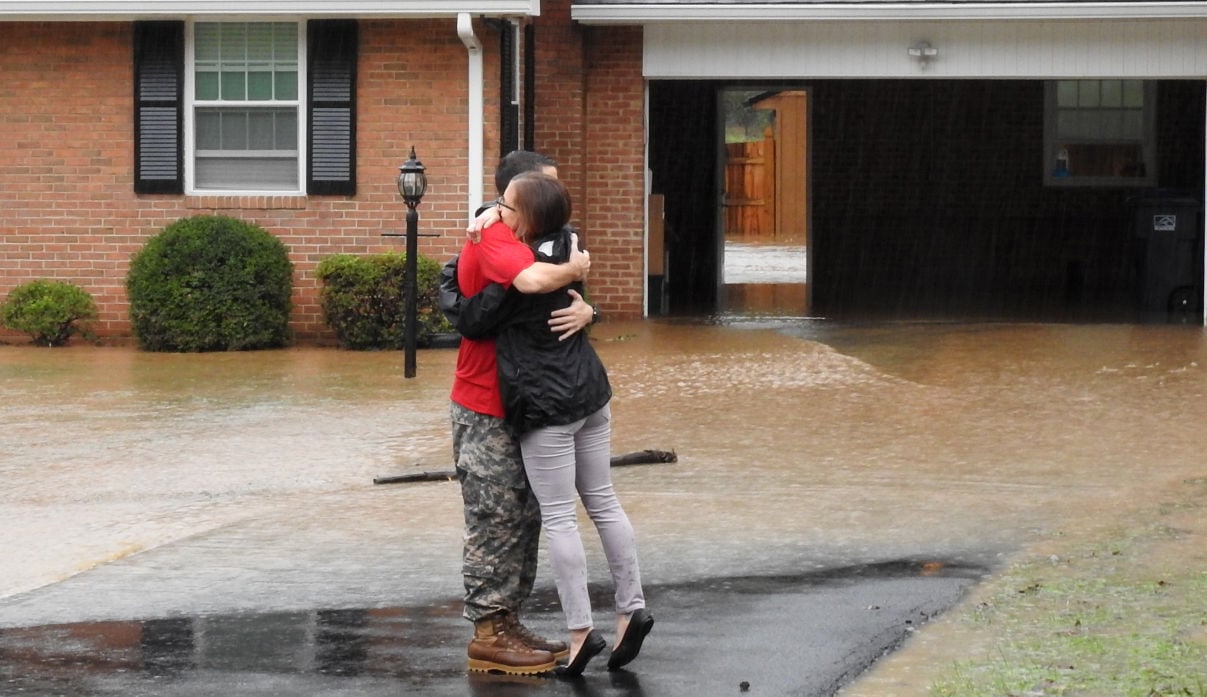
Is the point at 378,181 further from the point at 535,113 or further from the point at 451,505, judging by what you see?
the point at 451,505

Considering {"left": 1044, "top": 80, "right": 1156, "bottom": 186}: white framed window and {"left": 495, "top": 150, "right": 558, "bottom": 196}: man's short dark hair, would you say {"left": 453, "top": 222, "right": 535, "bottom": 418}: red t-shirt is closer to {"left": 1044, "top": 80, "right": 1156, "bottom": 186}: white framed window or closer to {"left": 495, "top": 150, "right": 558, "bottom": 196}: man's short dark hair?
{"left": 495, "top": 150, "right": 558, "bottom": 196}: man's short dark hair

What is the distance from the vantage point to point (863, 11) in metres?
16.8

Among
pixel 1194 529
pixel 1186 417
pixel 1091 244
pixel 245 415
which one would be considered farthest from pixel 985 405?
pixel 1091 244

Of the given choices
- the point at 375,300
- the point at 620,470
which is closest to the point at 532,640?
the point at 620,470

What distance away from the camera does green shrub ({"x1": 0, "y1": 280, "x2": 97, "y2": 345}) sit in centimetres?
1564

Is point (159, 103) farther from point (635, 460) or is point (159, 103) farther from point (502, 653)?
point (502, 653)

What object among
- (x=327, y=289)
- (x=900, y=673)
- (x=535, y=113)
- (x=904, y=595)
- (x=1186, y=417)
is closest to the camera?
(x=900, y=673)

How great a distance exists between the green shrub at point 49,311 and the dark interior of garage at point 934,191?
29.6 ft

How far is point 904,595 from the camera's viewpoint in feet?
21.1

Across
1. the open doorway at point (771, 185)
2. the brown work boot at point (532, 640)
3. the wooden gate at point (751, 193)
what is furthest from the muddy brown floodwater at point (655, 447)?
the wooden gate at point (751, 193)

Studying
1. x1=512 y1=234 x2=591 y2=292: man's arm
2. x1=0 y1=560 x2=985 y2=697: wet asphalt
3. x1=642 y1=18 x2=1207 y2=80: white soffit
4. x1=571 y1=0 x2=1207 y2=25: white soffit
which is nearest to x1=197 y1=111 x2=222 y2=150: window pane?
x1=571 y1=0 x2=1207 y2=25: white soffit

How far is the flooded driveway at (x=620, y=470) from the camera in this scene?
22.2 feet

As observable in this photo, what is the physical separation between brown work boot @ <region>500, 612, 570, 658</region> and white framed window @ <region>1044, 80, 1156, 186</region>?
19232mm

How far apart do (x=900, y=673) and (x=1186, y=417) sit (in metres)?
6.05
